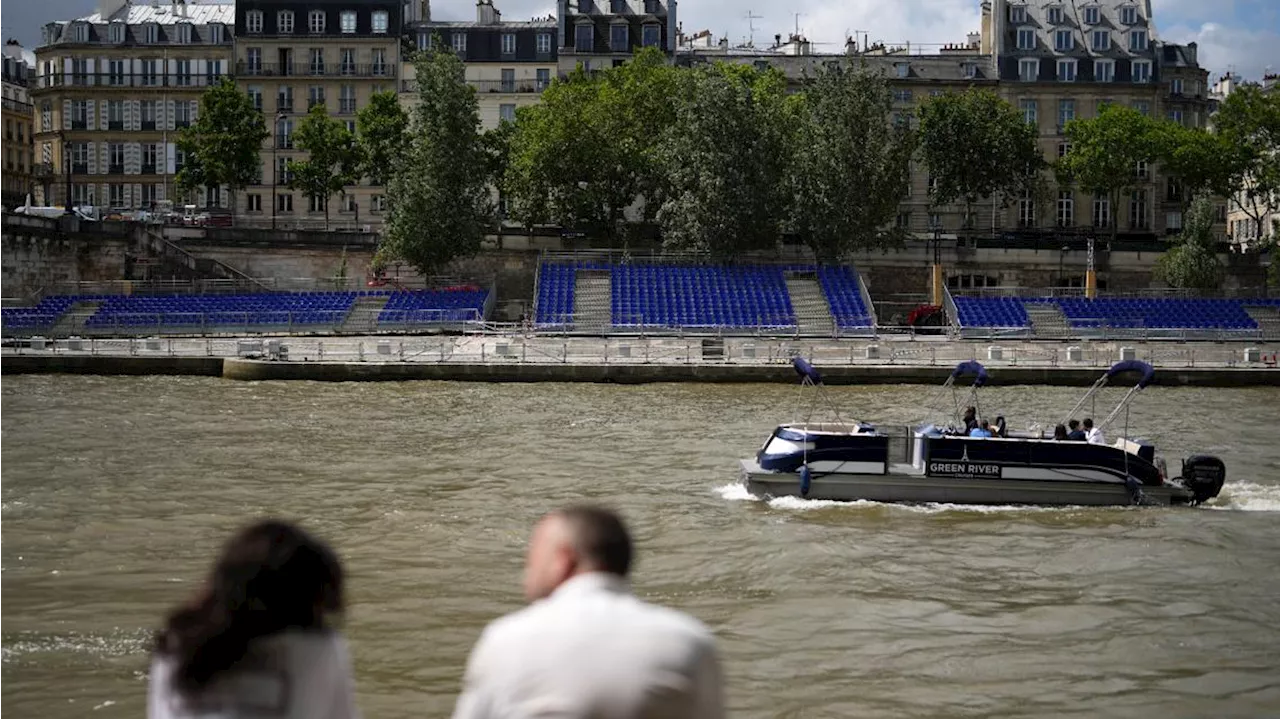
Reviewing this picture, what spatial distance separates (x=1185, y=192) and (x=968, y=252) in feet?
65.9

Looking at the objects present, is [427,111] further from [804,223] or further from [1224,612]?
[1224,612]

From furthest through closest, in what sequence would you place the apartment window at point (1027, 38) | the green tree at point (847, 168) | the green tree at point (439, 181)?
the apartment window at point (1027, 38), the green tree at point (847, 168), the green tree at point (439, 181)

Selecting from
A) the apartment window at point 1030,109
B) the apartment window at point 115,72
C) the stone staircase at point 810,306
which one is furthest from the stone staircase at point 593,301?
the apartment window at point 115,72

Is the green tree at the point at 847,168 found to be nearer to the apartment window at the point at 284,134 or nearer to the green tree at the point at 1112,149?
the green tree at the point at 1112,149

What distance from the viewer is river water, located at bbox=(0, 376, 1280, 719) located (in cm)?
1798

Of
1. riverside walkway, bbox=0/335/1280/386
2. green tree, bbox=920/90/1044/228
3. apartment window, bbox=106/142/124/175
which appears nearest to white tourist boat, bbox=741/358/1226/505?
riverside walkway, bbox=0/335/1280/386

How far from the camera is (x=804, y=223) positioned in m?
75.0

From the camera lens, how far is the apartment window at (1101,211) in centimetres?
9219

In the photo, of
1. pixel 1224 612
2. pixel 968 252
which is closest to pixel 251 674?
pixel 1224 612

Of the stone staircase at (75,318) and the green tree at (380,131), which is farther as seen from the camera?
the green tree at (380,131)

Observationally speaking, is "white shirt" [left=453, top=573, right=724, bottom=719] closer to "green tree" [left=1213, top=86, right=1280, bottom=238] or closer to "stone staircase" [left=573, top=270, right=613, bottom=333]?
"stone staircase" [left=573, top=270, right=613, bottom=333]

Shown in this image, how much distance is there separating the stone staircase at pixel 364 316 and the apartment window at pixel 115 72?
3315 cm

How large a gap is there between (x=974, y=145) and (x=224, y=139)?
125 ft

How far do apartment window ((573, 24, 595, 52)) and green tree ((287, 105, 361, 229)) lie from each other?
1548cm
